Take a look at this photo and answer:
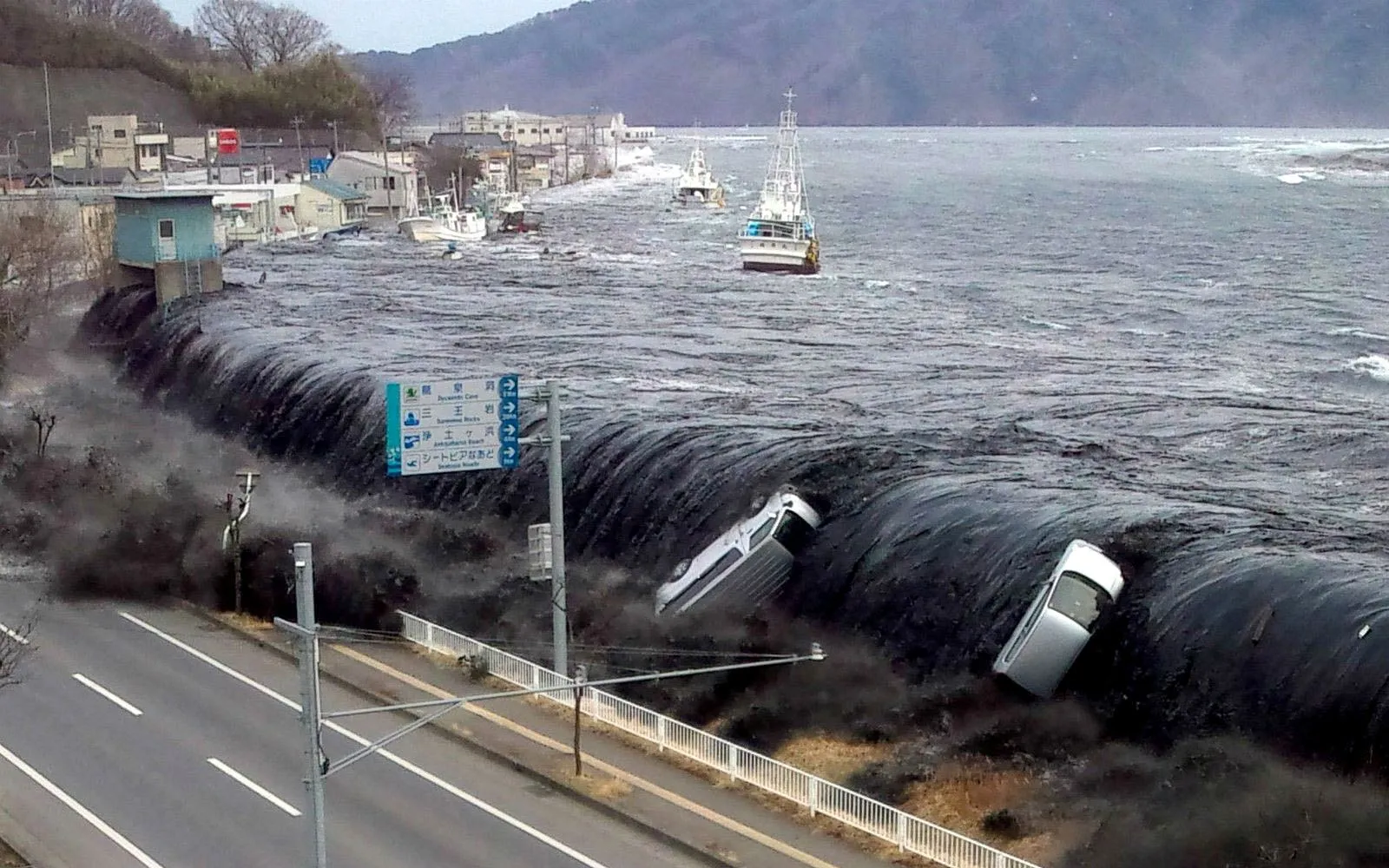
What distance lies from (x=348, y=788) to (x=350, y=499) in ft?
49.6

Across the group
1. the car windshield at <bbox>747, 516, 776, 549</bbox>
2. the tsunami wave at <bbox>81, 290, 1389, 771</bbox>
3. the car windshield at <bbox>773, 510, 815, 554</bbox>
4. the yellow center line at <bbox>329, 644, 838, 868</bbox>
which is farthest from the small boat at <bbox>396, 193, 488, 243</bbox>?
the yellow center line at <bbox>329, 644, 838, 868</bbox>

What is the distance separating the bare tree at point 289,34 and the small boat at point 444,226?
8747 centimetres

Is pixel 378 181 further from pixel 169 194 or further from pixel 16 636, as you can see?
pixel 16 636

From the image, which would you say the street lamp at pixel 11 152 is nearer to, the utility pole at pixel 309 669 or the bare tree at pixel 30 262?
the bare tree at pixel 30 262

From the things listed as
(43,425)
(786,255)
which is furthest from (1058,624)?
(786,255)

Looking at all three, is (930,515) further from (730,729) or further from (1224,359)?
(1224,359)

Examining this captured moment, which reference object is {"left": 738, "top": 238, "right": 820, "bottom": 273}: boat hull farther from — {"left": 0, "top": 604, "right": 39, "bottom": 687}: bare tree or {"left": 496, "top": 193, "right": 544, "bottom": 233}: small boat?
{"left": 0, "top": 604, "right": 39, "bottom": 687}: bare tree

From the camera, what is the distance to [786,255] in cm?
7762

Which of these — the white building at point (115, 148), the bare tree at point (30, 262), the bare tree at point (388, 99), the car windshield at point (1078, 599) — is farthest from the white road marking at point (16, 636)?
the bare tree at point (388, 99)

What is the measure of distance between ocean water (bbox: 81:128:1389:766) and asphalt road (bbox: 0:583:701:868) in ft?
20.7

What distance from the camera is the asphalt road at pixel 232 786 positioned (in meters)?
18.5

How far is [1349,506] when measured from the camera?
29984 mm

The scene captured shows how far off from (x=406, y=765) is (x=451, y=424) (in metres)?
4.75

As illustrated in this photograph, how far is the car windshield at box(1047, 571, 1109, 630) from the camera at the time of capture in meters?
23.2
